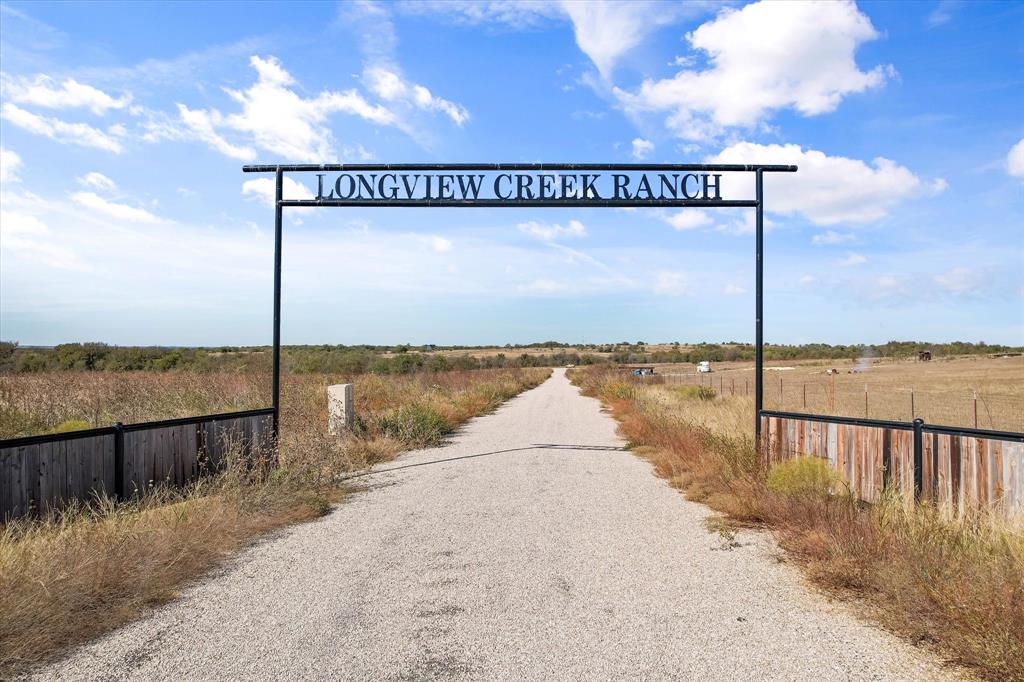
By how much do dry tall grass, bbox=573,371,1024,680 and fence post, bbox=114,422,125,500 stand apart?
785 cm

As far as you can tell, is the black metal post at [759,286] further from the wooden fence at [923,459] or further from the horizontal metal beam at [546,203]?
the wooden fence at [923,459]

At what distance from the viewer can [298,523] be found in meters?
8.16

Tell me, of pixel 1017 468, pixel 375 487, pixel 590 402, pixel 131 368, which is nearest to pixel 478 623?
pixel 1017 468

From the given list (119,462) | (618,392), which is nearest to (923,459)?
(119,462)

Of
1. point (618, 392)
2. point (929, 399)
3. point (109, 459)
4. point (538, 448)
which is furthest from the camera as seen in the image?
point (929, 399)

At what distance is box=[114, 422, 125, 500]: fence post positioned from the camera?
27.4ft

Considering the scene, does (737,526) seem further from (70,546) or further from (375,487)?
(70,546)

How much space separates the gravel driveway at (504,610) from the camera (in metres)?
4.15

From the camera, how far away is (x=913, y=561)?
5.00 m

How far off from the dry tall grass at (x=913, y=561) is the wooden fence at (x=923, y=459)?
432 mm

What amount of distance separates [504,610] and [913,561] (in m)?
3.21

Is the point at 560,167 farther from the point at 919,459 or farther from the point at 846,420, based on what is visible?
the point at 919,459

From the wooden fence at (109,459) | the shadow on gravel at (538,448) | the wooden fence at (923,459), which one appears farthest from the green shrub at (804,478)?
the wooden fence at (109,459)

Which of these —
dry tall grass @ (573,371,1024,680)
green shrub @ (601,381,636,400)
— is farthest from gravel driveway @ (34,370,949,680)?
green shrub @ (601,381,636,400)
